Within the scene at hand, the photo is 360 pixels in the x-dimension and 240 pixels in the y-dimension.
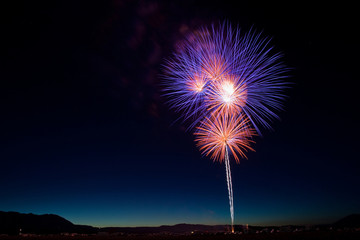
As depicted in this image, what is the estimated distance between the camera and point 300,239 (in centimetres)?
2359

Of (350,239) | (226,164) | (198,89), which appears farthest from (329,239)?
(198,89)

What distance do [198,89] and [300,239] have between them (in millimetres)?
16782

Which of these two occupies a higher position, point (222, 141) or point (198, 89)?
point (198, 89)

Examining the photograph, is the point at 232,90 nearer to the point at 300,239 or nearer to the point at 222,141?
the point at 222,141

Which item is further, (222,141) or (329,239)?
(222,141)

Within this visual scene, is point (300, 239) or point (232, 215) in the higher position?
point (232, 215)

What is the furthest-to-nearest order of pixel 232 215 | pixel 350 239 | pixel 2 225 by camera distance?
pixel 2 225 → pixel 232 215 → pixel 350 239

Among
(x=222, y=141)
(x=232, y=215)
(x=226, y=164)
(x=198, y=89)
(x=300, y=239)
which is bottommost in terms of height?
(x=300, y=239)

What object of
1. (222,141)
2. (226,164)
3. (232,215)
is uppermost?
(222,141)

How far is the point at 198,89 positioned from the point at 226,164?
991 centimetres

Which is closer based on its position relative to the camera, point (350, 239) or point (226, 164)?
point (350, 239)

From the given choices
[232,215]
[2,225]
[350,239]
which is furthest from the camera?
[2,225]

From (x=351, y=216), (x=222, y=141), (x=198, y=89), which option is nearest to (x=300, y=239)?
(x=222, y=141)

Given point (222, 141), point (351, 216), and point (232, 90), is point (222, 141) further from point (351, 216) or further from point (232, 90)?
point (351, 216)
